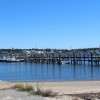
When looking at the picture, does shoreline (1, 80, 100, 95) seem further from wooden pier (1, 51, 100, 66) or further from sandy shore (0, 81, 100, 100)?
wooden pier (1, 51, 100, 66)

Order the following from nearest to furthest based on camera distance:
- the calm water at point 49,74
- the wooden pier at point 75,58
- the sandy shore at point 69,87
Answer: the sandy shore at point 69,87 → the calm water at point 49,74 → the wooden pier at point 75,58

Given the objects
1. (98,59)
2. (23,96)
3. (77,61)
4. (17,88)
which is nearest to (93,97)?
(23,96)

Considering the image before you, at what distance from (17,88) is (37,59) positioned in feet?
477

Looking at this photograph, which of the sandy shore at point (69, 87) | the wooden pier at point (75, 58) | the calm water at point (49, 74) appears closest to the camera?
the sandy shore at point (69, 87)

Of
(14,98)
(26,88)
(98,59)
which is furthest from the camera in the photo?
(98,59)

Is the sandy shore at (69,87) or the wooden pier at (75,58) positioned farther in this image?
the wooden pier at (75,58)

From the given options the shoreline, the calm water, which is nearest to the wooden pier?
the calm water

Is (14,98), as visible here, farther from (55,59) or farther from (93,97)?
(55,59)

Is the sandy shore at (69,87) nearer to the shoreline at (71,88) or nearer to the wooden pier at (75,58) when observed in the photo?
the shoreline at (71,88)

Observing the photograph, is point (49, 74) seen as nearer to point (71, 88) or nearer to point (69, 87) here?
point (69, 87)

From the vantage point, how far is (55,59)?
154875 mm

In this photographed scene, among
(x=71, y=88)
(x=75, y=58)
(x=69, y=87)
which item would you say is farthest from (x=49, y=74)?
(x=75, y=58)

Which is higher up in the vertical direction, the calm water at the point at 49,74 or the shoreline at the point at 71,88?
the shoreline at the point at 71,88

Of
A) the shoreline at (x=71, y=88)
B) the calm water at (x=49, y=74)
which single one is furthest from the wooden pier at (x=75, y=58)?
the shoreline at (x=71, y=88)
